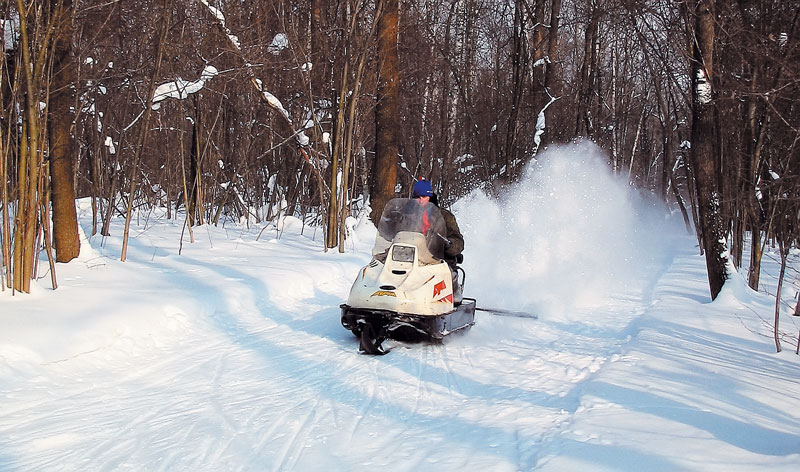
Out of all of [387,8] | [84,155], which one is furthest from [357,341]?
[84,155]

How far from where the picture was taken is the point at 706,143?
40.6 ft

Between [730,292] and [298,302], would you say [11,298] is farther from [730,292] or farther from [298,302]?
[730,292]

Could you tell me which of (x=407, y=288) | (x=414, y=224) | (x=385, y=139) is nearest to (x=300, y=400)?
(x=407, y=288)

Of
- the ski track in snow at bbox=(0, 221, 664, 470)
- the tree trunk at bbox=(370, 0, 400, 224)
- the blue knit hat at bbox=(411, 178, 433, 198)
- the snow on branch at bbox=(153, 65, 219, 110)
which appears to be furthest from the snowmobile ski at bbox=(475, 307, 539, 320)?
the tree trunk at bbox=(370, 0, 400, 224)

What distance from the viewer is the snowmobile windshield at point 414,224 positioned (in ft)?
31.3

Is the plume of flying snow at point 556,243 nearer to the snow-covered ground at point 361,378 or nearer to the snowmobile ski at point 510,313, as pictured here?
the snow-covered ground at point 361,378

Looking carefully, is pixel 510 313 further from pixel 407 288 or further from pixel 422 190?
pixel 407 288

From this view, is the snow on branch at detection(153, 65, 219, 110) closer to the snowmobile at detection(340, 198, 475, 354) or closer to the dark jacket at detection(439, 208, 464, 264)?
the snowmobile at detection(340, 198, 475, 354)

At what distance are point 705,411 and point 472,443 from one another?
6.67ft

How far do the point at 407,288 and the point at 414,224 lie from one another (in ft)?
3.82

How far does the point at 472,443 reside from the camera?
529 cm

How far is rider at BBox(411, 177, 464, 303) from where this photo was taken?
9.73m

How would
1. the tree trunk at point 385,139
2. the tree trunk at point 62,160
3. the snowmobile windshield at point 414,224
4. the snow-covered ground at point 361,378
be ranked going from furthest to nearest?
1. the tree trunk at point 385,139
2. the tree trunk at point 62,160
3. the snowmobile windshield at point 414,224
4. the snow-covered ground at point 361,378

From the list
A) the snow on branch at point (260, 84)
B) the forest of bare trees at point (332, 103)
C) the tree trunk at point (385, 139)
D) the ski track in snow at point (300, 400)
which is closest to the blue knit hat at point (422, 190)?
the ski track in snow at point (300, 400)
